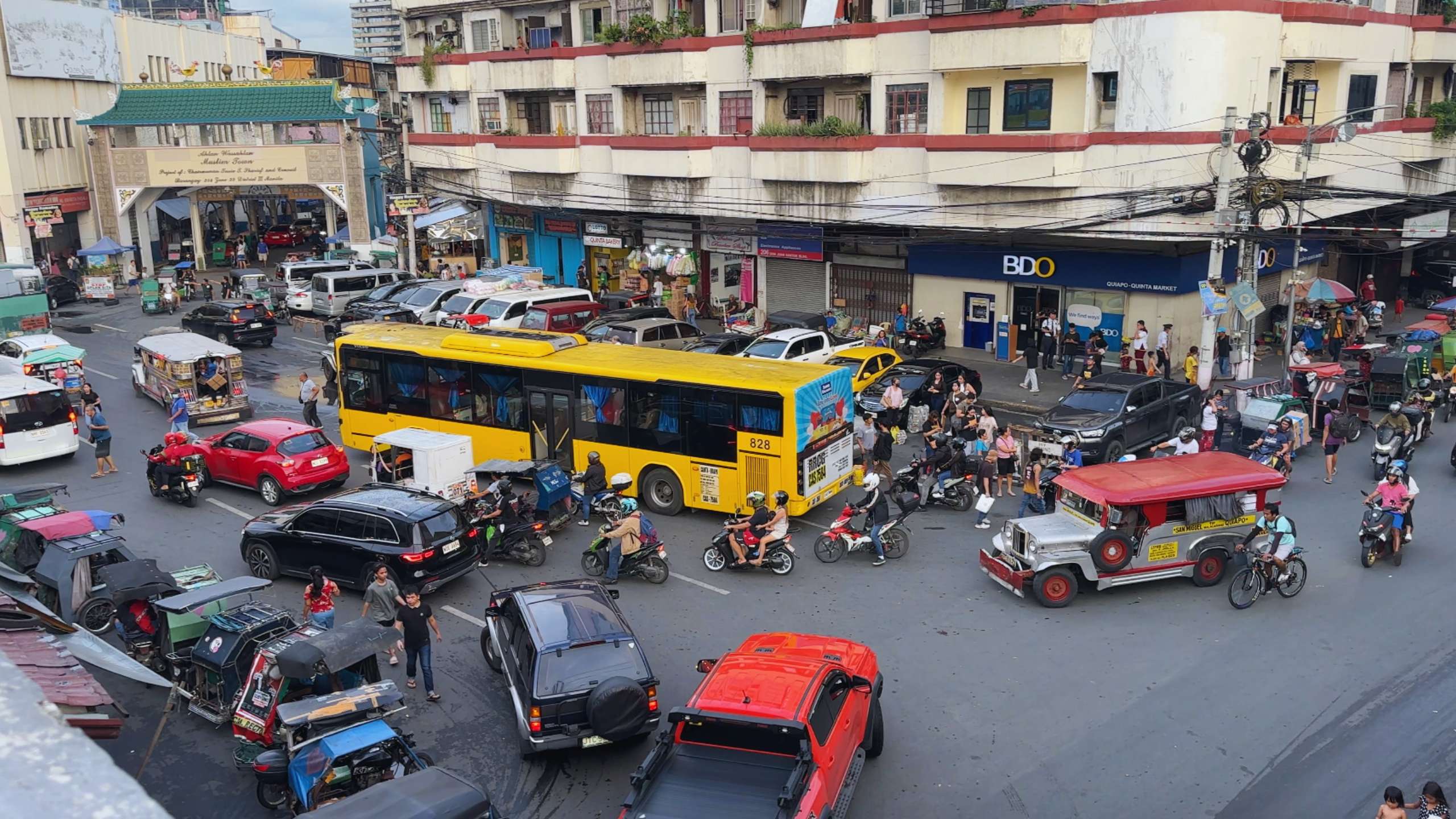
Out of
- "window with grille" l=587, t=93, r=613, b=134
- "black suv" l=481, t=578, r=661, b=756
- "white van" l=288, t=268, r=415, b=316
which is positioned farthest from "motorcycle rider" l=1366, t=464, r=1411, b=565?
"white van" l=288, t=268, r=415, b=316

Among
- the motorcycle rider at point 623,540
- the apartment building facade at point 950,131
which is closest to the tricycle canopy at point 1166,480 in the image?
the motorcycle rider at point 623,540

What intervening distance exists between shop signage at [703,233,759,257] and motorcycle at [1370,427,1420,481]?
849 inches

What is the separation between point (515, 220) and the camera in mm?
47125

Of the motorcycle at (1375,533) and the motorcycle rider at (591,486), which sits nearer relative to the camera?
the motorcycle at (1375,533)

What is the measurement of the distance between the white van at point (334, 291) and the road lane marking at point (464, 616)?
25.7m

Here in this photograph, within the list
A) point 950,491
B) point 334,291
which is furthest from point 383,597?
point 334,291

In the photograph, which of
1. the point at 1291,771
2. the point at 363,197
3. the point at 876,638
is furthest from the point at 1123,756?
the point at 363,197

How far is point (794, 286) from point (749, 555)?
2228 centimetres

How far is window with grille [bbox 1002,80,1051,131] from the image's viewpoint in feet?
94.7

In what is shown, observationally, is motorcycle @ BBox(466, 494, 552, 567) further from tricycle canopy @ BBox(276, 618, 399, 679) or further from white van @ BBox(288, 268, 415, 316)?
white van @ BBox(288, 268, 415, 316)

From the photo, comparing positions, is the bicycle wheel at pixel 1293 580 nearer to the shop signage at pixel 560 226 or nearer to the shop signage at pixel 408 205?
the shop signage at pixel 560 226

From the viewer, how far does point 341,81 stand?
7738 cm

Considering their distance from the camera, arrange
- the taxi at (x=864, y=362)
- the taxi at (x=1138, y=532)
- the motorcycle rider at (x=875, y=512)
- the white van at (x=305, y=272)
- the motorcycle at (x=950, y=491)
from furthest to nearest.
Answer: the white van at (x=305, y=272) < the taxi at (x=864, y=362) < the motorcycle at (x=950, y=491) < the motorcycle rider at (x=875, y=512) < the taxi at (x=1138, y=532)

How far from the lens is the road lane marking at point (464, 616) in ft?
52.3
